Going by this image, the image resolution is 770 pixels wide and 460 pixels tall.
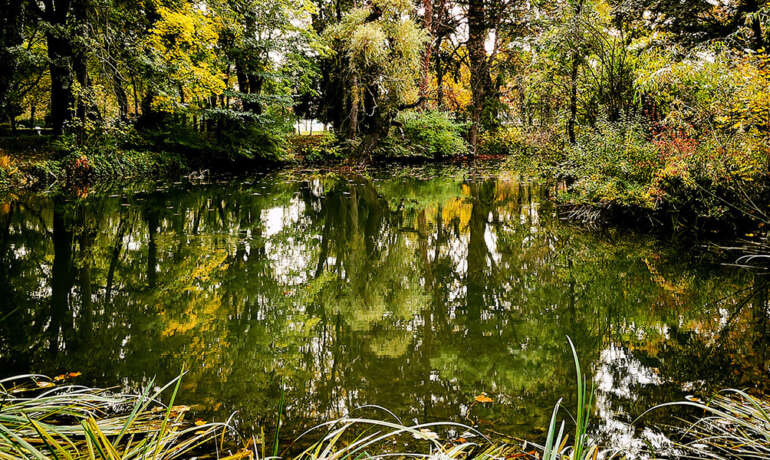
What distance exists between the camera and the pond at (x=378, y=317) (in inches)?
103

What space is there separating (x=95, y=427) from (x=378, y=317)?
2.60m

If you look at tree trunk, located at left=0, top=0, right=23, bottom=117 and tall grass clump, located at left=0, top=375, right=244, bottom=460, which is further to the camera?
tree trunk, located at left=0, top=0, right=23, bottom=117

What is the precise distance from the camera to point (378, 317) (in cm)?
382

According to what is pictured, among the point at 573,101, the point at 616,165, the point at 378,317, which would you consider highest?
the point at 573,101

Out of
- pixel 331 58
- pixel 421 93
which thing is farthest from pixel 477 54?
pixel 331 58

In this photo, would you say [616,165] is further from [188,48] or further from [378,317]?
[188,48]

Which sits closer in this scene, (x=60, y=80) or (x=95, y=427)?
(x=95, y=427)

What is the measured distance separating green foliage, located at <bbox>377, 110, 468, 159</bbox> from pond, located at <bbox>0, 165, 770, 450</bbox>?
42.8ft

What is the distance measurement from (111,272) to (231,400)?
10.8ft

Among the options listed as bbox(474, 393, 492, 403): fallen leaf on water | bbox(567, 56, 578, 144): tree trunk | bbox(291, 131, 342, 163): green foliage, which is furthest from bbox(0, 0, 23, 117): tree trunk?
bbox(474, 393, 492, 403): fallen leaf on water

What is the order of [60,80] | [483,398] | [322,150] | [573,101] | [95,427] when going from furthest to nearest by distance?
[322,150] → [60,80] → [573,101] → [483,398] → [95,427]

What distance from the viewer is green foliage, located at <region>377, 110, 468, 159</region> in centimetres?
2005

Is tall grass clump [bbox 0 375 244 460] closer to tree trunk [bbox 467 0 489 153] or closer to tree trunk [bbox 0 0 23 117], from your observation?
tree trunk [bbox 0 0 23 117]

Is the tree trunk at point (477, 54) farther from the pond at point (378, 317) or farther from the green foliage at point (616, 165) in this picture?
the pond at point (378, 317)
